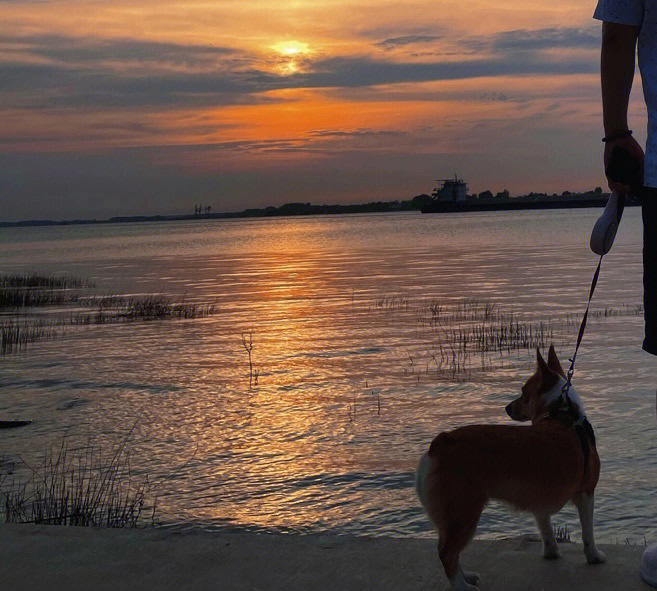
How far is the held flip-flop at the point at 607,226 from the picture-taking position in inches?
153

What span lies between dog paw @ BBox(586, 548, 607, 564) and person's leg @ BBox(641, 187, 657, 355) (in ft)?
3.52

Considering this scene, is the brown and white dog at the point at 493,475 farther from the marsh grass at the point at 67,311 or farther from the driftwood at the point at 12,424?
the marsh grass at the point at 67,311

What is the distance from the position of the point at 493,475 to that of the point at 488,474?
3 cm

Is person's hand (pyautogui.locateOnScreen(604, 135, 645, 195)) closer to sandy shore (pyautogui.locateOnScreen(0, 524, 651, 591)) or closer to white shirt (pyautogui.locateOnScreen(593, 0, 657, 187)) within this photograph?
white shirt (pyautogui.locateOnScreen(593, 0, 657, 187))

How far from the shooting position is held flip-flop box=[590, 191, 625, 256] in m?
3.88

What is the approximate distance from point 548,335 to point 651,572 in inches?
495

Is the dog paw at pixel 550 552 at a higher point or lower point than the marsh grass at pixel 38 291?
higher

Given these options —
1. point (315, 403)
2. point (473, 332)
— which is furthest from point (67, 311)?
point (315, 403)

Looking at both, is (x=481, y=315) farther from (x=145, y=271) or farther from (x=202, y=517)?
(x=145, y=271)

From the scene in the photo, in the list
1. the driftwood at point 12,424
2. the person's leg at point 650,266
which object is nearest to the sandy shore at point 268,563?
the person's leg at point 650,266

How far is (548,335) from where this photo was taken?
15.9m

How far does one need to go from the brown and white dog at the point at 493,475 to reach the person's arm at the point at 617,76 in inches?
46.4

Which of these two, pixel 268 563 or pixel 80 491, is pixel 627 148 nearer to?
pixel 268 563

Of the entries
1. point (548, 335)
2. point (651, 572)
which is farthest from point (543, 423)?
point (548, 335)
